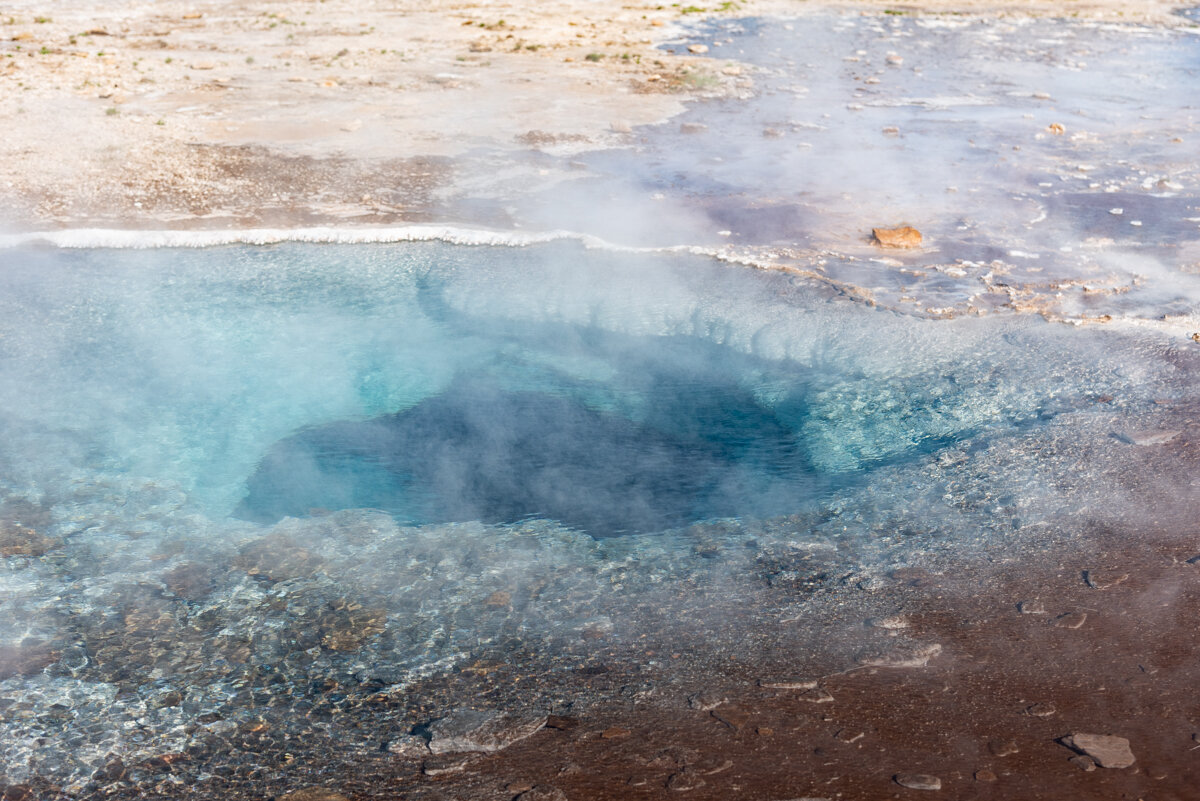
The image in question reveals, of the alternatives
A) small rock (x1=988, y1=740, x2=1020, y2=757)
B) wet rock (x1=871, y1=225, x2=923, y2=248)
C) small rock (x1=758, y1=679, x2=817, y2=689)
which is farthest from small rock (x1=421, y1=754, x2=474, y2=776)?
wet rock (x1=871, y1=225, x2=923, y2=248)

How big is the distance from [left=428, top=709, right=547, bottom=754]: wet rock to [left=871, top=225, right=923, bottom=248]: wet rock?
435cm

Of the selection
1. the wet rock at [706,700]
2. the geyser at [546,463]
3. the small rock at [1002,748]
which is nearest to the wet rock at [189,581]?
the geyser at [546,463]

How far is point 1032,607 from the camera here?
317cm

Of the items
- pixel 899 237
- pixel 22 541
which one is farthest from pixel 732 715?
pixel 899 237

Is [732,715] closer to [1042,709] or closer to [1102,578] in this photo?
[1042,709]

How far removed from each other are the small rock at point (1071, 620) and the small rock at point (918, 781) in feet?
2.81

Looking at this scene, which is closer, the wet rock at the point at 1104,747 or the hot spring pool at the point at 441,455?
the wet rock at the point at 1104,747

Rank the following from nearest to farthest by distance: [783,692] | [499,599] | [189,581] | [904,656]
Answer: [783,692]
[904,656]
[499,599]
[189,581]

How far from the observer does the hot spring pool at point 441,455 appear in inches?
121

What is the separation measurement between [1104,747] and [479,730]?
167 cm

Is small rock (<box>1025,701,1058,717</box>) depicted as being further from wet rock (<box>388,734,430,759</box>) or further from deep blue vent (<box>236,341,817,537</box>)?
wet rock (<box>388,734,430,759</box>)

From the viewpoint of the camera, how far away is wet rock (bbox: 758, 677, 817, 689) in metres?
2.83

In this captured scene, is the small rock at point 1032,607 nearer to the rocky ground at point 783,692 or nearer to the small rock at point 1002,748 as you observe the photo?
the rocky ground at point 783,692

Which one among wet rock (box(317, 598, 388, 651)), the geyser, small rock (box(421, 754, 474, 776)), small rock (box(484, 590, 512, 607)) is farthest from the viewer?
the geyser
